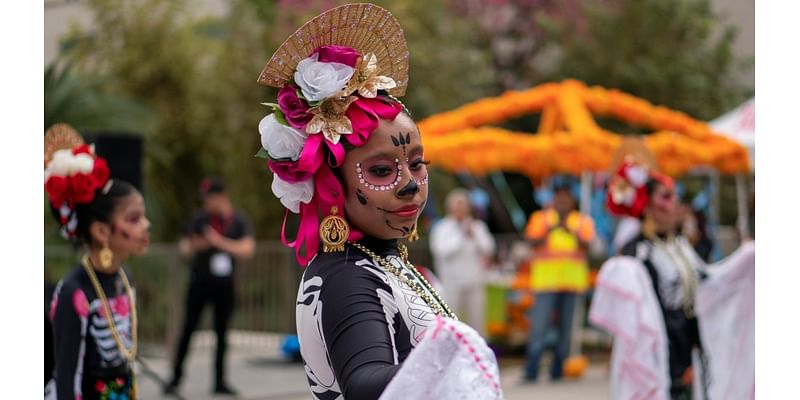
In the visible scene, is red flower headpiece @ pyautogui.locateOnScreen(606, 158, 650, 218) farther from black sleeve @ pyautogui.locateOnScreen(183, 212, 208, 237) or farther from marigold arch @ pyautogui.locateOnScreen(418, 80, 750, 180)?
marigold arch @ pyautogui.locateOnScreen(418, 80, 750, 180)

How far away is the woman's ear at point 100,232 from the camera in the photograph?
5035 millimetres

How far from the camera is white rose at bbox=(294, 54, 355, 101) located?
2.98 meters

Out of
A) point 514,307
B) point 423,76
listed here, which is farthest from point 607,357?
point 423,76

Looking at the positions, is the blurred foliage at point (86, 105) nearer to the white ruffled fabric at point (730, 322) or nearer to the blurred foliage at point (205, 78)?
the blurred foliage at point (205, 78)

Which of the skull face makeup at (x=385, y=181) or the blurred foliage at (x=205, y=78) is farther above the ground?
the blurred foliage at (x=205, y=78)

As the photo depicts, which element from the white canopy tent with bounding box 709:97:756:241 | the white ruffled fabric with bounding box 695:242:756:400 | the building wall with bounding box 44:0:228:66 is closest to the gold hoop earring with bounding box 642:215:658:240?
the white ruffled fabric with bounding box 695:242:756:400

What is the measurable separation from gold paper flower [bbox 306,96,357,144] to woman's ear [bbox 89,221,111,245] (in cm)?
229

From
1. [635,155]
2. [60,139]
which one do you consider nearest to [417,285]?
[60,139]

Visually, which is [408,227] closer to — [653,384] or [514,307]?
[653,384]

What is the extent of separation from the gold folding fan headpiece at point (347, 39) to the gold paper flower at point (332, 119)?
13 centimetres

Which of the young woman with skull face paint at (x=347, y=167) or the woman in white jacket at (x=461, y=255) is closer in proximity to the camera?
the young woman with skull face paint at (x=347, y=167)

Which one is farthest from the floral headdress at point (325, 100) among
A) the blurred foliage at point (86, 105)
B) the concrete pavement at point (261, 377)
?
the blurred foliage at point (86, 105)

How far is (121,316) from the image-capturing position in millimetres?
4953

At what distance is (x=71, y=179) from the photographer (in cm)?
505
